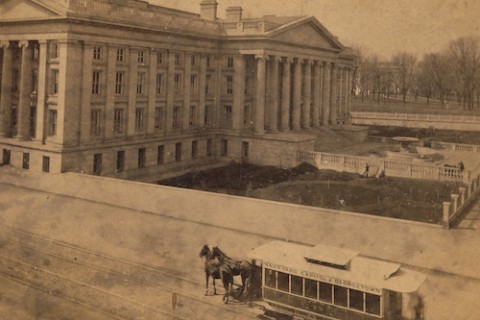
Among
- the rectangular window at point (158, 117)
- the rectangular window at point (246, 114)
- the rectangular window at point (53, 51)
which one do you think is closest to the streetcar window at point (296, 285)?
the rectangular window at point (53, 51)

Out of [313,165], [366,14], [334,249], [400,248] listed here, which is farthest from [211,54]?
[334,249]

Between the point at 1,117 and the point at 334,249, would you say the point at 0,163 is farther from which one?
the point at 334,249

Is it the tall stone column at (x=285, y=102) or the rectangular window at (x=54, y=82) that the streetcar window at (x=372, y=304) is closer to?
the rectangular window at (x=54, y=82)

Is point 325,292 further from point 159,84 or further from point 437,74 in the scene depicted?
point 437,74

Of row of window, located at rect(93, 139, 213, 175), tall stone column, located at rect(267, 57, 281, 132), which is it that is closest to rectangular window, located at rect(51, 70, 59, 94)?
row of window, located at rect(93, 139, 213, 175)

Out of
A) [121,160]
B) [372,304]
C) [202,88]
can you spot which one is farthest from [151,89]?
[372,304]

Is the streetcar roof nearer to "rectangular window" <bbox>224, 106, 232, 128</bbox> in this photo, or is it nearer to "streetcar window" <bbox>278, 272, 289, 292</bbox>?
"streetcar window" <bbox>278, 272, 289, 292</bbox>
